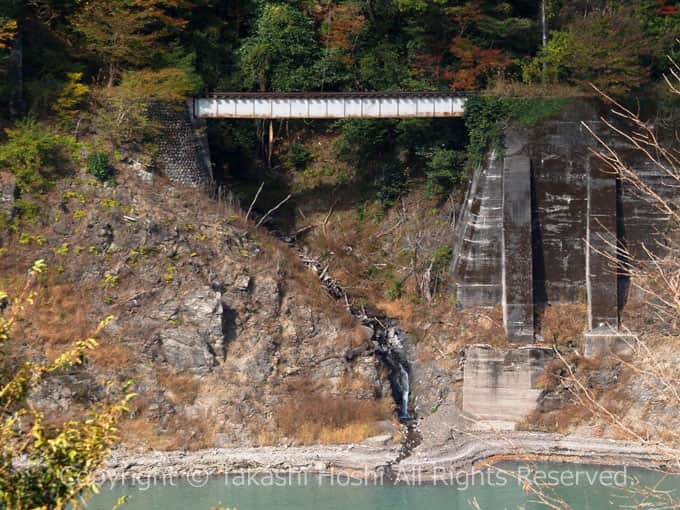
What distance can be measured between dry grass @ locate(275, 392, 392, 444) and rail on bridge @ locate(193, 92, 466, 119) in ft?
23.0

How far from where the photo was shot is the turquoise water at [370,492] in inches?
920

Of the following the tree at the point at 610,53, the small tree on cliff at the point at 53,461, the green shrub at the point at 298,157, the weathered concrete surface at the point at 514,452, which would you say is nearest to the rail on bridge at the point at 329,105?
the tree at the point at 610,53

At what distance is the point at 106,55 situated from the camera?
27.9 m

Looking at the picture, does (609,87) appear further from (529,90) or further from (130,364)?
(130,364)

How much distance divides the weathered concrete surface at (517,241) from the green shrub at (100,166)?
30.9ft

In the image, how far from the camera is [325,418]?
25.9 m

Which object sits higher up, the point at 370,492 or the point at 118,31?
the point at 118,31

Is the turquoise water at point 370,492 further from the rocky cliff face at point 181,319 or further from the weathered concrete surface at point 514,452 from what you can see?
the rocky cliff face at point 181,319

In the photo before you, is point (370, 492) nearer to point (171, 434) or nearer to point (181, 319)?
point (171, 434)

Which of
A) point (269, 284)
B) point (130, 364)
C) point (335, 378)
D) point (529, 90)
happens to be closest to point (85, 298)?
point (130, 364)

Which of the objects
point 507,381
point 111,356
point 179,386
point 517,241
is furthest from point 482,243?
point 111,356

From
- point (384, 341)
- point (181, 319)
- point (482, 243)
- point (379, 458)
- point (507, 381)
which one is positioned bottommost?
point (379, 458)

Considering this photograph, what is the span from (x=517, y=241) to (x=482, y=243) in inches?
36.5

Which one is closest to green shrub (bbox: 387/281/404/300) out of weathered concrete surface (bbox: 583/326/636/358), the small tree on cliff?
weathered concrete surface (bbox: 583/326/636/358)
